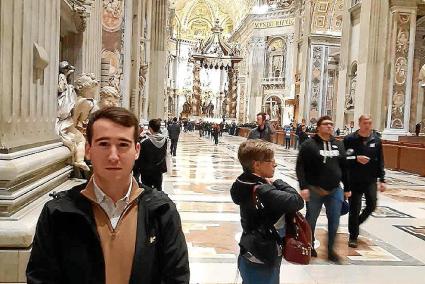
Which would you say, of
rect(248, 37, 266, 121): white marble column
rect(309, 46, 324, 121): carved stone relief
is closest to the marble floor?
rect(309, 46, 324, 121): carved stone relief

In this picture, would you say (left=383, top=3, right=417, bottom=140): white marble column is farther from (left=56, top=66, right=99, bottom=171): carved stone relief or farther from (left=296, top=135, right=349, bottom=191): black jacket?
(left=56, top=66, right=99, bottom=171): carved stone relief

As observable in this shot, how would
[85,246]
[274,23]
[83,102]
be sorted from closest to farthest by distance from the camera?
[85,246] < [83,102] < [274,23]

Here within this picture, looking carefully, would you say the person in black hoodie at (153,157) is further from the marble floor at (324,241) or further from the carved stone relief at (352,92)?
the carved stone relief at (352,92)

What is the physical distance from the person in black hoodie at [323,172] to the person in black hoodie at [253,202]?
81.3 inches

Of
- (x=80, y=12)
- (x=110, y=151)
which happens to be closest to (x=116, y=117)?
(x=110, y=151)

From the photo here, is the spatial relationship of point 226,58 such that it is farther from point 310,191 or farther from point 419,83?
point 310,191

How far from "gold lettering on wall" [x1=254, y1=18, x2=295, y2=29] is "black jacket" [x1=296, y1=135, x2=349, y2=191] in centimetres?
4249

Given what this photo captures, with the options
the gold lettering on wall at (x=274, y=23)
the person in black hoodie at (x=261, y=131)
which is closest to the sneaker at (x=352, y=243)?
the person in black hoodie at (x=261, y=131)

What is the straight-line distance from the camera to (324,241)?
6105mm

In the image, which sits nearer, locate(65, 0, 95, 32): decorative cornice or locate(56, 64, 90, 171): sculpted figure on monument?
locate(56, 64, 90, 171): sculpted figure on monument

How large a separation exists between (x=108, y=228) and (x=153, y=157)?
4743 millimetres

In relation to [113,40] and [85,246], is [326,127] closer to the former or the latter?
[85,246]

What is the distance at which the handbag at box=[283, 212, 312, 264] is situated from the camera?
9.11 ft

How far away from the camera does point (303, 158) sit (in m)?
5.07
